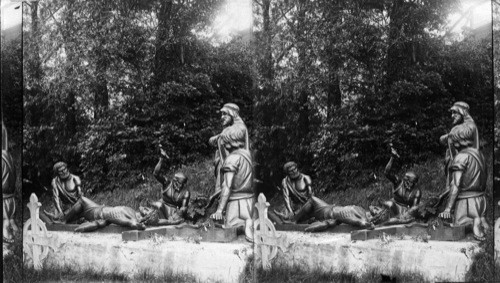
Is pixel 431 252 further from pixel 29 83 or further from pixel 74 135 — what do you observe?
pixel 29 83

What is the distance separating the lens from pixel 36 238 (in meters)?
7.46

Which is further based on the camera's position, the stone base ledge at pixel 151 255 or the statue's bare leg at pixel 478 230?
the stone base ledge at pixel 151 255

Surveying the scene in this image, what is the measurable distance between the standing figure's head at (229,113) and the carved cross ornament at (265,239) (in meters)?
0.70

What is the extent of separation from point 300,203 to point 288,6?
168cm

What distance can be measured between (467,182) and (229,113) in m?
2.05

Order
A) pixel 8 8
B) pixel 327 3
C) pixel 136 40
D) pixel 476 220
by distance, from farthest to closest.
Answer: pixel 8 8 < pixel 136 40 < pixel 327 3 < pixel 476 220

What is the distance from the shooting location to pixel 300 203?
21.8ft

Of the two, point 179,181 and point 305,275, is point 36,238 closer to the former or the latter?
point 179,181

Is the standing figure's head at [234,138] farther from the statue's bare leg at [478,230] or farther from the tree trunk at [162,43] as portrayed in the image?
the statue's bare leg at [478,230]

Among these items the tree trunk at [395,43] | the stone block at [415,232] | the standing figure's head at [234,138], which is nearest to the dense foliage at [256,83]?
the tree trunk at [395,43]

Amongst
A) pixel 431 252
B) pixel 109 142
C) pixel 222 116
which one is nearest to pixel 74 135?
pixel 109 142

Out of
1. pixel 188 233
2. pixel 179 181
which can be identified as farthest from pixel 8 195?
pixel 188 233

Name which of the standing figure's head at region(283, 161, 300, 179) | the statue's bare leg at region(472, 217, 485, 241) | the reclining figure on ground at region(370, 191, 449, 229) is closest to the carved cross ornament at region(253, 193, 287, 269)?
the standing figure's head at region(283, 161, 300, 179)

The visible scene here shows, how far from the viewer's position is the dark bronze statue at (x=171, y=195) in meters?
6.89
